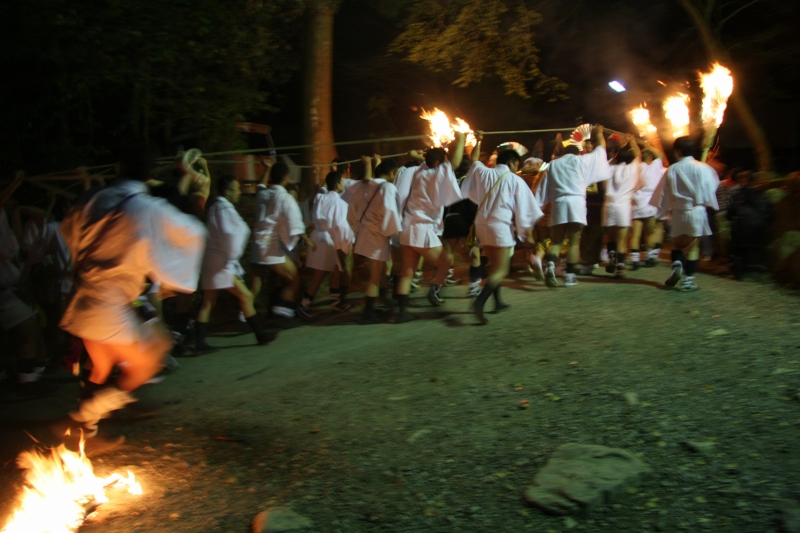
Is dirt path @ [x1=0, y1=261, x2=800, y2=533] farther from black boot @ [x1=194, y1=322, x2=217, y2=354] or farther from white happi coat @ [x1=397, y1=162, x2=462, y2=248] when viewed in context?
white happi coat @ [x1=397, y1=162, x2=462, y2=248]

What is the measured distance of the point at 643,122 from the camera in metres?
13.3

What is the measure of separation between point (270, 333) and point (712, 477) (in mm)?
5211

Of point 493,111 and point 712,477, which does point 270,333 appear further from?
point 493,111

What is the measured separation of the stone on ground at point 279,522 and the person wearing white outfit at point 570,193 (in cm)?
619

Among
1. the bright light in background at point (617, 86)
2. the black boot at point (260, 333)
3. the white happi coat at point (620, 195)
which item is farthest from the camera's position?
the bright light in background at point (617, 86)

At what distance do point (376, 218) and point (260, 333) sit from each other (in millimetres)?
1969

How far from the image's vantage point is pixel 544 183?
9.25 metres

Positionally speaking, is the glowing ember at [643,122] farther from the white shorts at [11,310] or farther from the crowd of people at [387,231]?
the white shorts at [11,310]

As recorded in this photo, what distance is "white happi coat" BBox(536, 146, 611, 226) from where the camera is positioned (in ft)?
29.5

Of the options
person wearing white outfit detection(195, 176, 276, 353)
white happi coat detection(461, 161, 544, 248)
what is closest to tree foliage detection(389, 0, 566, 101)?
white happi coat detection(461, 161, 544, 248)

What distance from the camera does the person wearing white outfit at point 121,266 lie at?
14.0 feet

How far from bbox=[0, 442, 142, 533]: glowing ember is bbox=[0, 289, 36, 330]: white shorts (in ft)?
8.31

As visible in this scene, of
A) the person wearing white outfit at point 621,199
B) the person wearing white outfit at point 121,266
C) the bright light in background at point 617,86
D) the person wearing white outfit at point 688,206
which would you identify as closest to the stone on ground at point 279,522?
the person wearing white outfit at point 121,266

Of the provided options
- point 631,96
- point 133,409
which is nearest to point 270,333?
point 133,409
